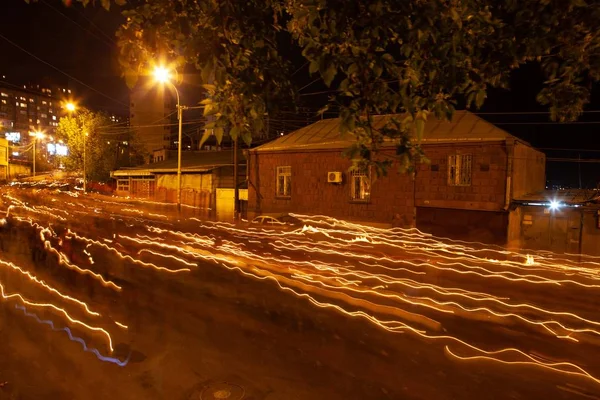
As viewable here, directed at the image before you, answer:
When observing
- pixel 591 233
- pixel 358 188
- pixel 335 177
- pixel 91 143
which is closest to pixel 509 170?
pixel 591 233

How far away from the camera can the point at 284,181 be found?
91.4 ft

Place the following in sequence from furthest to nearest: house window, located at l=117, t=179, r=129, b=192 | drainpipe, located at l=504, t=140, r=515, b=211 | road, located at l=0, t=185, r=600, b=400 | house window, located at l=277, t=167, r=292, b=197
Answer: house window, located at l=117, t=179, r=129, b=192, house window, located at l=277, t=167, r=292, b=197, drainpipe, located at l=504, t=140, r=515, b=211, road, located at l=0, t=185, r=600, b=400

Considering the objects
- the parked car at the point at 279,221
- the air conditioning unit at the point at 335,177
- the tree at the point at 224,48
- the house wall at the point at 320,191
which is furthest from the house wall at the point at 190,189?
the tree at the point at 224,48

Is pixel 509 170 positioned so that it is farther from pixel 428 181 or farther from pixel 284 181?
pixel 284 181

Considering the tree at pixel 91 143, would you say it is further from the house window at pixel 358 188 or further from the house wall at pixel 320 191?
the house window at pixel 358 188

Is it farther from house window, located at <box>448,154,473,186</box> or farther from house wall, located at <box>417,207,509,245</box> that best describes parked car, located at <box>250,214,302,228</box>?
house window, located at <box>448,154,473,186</box>

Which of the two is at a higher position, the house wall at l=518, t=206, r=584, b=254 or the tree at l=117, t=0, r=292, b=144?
the tree at l=117, t=0, r=292, b=144

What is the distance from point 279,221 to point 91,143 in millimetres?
42575

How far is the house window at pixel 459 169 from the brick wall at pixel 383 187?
201mm

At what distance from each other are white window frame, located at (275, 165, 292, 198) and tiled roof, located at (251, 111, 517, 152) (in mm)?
1351

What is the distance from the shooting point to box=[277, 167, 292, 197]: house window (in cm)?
2753

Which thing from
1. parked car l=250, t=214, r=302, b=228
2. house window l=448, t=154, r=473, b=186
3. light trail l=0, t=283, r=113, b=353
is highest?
house window l=448, t=154, r=473, b=186

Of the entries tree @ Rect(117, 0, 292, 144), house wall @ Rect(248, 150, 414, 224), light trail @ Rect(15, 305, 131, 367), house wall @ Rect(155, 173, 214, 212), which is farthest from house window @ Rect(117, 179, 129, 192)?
tree @ Rect(117, 0, 292, 144)

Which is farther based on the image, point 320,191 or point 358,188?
point 320,191
